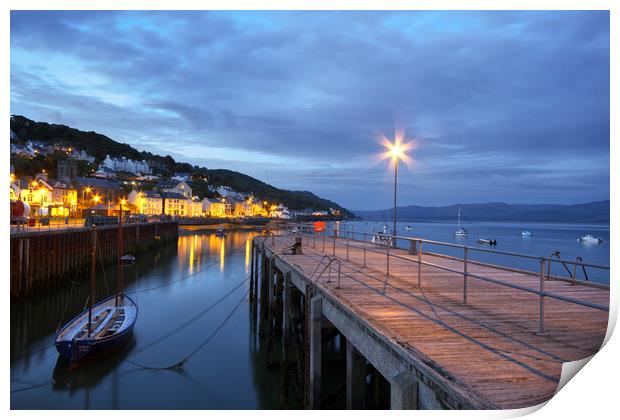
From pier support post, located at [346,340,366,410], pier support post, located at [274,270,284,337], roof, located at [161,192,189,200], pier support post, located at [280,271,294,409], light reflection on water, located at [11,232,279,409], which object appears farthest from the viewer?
roof, located at [161,192,189,200]

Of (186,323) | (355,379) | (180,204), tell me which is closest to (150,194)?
(180,204)

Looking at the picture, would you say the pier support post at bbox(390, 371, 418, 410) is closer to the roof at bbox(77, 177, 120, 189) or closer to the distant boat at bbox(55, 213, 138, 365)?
the distant boat at bbox(55, 213, 138, 365)

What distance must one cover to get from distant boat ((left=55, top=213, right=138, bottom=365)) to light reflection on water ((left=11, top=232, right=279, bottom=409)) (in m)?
0.48

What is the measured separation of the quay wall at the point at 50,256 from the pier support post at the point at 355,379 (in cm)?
2014

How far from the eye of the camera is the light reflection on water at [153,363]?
42.7ft

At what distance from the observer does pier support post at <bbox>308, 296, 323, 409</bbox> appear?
9234 mm

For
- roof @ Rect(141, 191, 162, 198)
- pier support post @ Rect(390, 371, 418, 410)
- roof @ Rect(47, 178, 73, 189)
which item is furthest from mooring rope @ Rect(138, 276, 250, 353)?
roof @ Rect(141, 191, 162, 198)

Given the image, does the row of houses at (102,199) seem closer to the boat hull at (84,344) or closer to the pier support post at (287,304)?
the boat hull at (84,344)

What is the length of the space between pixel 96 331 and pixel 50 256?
14.2 m
